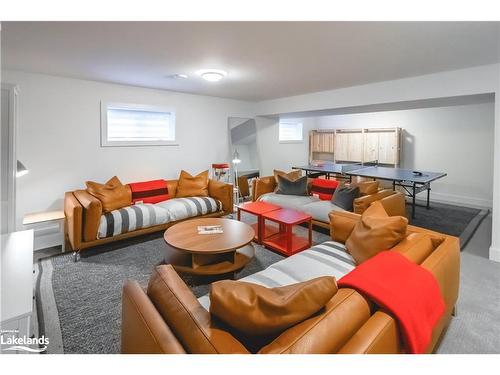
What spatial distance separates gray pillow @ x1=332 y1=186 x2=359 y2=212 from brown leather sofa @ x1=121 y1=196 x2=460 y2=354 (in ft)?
7.54

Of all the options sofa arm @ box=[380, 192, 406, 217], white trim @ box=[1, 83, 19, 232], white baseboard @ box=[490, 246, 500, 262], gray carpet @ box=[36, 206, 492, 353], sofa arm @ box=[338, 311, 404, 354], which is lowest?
gray carpet @ box=[36, 206, 492, 353]

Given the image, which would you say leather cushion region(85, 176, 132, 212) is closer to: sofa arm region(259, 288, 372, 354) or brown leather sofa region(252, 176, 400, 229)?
brown leather sofa region(252, 176, 400, 229)

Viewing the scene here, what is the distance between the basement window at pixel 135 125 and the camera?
423 centimetres

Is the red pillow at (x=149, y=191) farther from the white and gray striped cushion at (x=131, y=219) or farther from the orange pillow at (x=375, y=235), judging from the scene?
the orange pillow at (x=375, y=235)

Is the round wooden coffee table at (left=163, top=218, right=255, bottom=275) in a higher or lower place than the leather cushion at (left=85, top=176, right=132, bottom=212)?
lower

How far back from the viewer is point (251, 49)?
2.58m

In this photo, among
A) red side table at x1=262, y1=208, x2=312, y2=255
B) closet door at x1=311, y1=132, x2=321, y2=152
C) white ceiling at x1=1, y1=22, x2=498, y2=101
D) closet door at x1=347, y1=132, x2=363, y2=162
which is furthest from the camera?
closet door at x1=311, y1=132, x2=321, y2=152

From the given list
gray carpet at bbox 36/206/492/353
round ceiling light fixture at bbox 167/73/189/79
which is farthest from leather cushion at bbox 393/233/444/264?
round ceiling light fixture at bbox 167/73/189/79

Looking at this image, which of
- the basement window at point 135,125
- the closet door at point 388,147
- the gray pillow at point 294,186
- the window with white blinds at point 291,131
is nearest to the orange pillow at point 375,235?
A: the gray pillow at point 294,186

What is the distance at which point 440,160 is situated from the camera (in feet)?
20.7

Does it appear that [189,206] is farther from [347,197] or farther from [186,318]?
[186,318]

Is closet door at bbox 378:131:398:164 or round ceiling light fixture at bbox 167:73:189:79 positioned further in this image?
closet door at bbox 378:131:398:164

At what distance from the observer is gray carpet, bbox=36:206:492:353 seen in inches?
75.8
